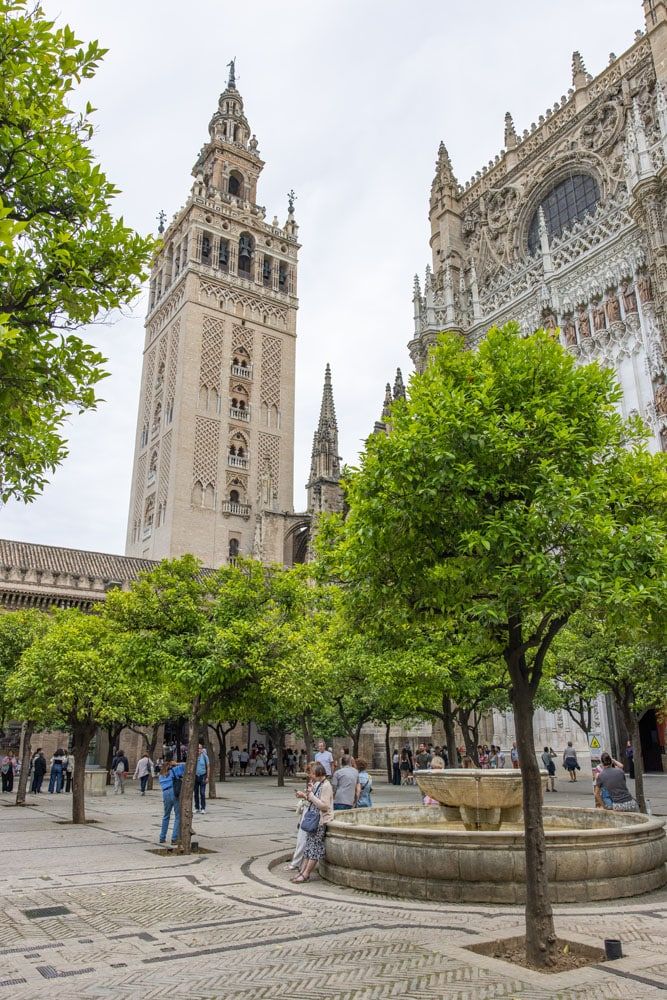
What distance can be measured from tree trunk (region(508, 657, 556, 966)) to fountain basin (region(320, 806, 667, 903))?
169 cm

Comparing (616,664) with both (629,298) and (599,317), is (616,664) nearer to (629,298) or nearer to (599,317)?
(629,298)

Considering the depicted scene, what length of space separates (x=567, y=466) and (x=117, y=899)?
21.3 ft

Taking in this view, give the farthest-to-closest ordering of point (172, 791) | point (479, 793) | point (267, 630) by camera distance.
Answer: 1. point (267, 630)
2. point (172, 791)
3. point (479, 793)

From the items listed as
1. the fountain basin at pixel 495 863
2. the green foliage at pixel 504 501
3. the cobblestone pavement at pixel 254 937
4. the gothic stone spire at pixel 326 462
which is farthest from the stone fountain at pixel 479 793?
the gothic stone spire at pixel 326 462

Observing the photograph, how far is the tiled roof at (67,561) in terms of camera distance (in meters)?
35.0

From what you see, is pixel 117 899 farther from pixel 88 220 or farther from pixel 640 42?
pixel 640 42

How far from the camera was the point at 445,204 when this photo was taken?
36.3 meters

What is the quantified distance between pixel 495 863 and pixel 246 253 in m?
52.3

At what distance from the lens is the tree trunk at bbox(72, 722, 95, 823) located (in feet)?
48.6

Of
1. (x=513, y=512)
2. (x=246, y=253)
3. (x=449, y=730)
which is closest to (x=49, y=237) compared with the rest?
(x=513, y=512)

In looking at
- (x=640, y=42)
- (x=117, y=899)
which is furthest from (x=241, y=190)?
(x=117, y=899)

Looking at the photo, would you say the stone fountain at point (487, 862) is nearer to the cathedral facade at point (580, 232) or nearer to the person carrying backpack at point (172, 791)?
the person carrying backpack at point (172, 791)

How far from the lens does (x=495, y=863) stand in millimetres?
7488

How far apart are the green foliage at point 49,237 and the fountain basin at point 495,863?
19.1 ft
